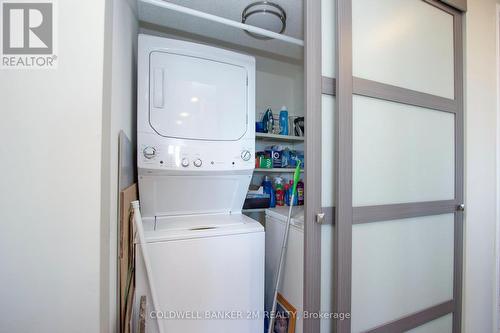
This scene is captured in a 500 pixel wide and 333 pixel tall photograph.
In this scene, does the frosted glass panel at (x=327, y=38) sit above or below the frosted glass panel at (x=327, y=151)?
above

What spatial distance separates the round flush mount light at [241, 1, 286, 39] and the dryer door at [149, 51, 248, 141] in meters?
0.46

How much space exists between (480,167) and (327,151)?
160 centimetres

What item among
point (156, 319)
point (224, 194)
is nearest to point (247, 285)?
point (156, 319)

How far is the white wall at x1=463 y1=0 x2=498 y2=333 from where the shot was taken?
Result: 1.61 meters

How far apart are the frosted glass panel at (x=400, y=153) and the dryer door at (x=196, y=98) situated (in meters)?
0.90

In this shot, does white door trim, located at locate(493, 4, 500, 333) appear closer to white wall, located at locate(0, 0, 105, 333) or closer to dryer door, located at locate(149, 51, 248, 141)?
dryer door, located at locate(149, 51, 248, 141)

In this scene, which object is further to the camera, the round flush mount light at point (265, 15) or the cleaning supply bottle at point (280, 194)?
the cleaning supply bottle at point (280, 194)

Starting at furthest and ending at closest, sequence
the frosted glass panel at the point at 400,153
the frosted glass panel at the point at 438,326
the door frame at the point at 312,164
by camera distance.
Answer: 1. the frosted glass panel at the point at 438,326
2. the frosted glass panel at the point at 400,153
3. the door frame at the point at 312,164

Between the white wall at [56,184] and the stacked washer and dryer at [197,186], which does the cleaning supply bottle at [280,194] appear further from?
the white wall at [56,184]

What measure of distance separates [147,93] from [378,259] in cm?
192

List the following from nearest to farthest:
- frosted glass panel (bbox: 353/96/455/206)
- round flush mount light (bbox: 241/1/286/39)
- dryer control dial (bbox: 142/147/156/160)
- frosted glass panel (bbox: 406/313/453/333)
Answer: frosted glass panel (bbox: 353/96/455/206) < dryer control dial (bbox: 142/147/156/160) < frosted glass panel (bbox: 406/313/453/333) < round flush mount light (bbox: 241/1/286/39)

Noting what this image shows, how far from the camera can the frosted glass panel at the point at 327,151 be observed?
115 cm

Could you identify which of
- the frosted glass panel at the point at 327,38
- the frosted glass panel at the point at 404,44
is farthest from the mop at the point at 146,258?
the frosted glass panel at the point at 404,44

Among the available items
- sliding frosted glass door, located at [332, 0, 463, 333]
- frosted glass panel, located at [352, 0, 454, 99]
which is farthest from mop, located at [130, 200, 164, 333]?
frosted glass panel, located at [352, 0, 454, 99]
